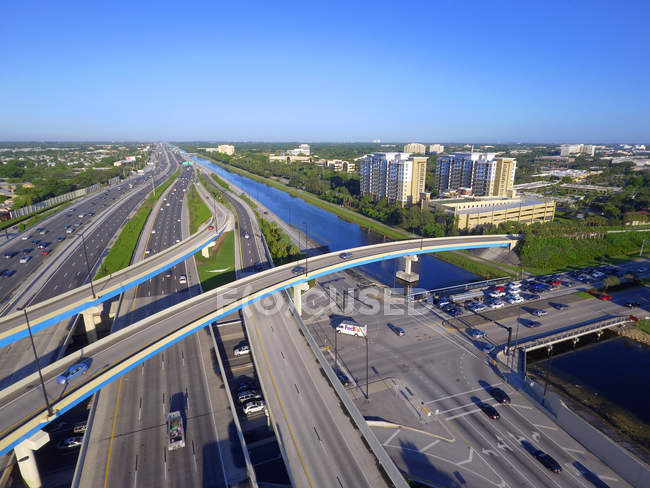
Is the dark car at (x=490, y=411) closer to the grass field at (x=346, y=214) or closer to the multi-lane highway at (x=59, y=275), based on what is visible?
the multi-lane highway at (x=59, y=275)

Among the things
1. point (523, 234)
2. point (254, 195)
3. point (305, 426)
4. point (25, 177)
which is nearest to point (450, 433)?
point (305, 426)

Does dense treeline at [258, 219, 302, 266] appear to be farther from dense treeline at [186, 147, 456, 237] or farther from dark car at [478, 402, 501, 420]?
dark car at [478, 402, 501, 420]

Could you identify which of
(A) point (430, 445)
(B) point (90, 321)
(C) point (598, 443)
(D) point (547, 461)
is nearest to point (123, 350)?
(B) point (90, 321)

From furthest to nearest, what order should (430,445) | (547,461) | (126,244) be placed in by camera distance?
(126,244) → (430,445) → (547,461)

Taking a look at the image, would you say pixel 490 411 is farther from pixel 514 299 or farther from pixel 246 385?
pixel 514 299

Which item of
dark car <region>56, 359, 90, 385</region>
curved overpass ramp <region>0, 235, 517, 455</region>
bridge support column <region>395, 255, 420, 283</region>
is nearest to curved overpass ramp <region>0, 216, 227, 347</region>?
curved overpass ramp <region>0, 235, 517, 455</region>

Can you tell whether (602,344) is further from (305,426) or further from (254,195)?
(254,195)
